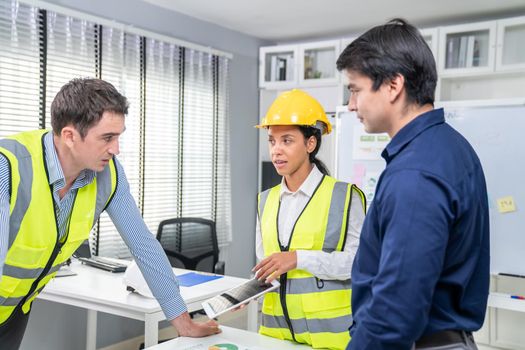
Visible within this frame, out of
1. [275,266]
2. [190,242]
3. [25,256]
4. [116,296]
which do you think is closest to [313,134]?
[275,266]

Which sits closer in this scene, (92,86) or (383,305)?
(383,305)

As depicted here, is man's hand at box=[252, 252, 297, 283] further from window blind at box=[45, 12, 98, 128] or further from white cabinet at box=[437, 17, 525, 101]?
white cabinet at box=[437, 17, 525, 101]

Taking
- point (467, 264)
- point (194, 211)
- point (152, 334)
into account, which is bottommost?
point (152, 334)

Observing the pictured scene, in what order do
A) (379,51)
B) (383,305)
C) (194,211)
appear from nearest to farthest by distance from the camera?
(383,305) → (379,51) → (194,211)

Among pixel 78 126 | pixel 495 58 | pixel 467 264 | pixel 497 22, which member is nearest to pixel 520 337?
pixel 495 58

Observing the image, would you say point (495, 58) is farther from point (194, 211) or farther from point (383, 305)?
point (383, 305)

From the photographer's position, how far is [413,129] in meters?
1.10

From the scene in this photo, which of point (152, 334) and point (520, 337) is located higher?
point (152, 334)

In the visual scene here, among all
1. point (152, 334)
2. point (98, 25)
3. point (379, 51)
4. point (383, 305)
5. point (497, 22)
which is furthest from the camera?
point (497, 22)

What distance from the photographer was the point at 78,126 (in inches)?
59.8

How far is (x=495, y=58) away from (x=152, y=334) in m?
3.42

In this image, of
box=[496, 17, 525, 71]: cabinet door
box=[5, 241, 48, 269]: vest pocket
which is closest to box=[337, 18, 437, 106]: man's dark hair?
box=[5, 241, 48, 269]: vest pocket

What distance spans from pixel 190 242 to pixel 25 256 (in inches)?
102

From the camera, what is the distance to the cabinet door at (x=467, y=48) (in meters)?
4.21
